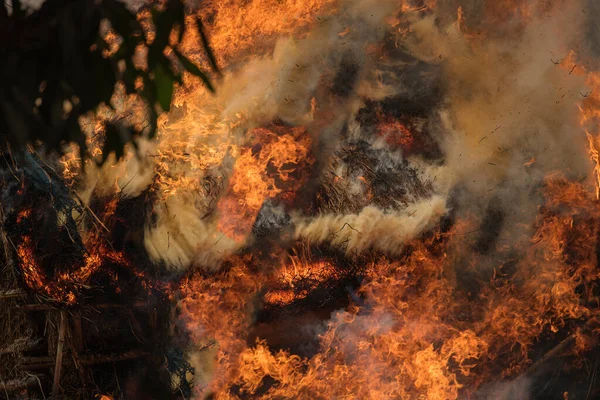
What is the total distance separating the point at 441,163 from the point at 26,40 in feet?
10.5

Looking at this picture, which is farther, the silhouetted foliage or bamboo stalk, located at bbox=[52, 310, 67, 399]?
bamboo stalk, located at bbox=[52, 310, 67, 399]

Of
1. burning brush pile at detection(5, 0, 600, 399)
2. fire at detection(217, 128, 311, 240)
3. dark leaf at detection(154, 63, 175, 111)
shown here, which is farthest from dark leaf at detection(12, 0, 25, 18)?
fire at detection(217, 128, 311, 240)

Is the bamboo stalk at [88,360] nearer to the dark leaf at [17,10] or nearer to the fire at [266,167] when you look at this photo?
the fire at [266,167]

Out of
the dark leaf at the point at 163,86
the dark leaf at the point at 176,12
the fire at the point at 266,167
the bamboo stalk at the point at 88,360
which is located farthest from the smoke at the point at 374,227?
the dark leaf at the point at 176,12

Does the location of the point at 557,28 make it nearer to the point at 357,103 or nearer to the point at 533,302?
the point at 357,103

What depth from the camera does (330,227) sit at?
433cm

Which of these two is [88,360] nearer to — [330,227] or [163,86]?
[330,227]

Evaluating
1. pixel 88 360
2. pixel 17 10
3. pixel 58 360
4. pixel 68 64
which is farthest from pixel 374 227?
pixel 17 10

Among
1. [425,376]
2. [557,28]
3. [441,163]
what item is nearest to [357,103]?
[441,163]

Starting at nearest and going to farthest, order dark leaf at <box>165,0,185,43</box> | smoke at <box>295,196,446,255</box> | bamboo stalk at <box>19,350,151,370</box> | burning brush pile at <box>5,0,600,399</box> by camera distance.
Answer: dark leaf at <box>165,0,185,43</box>, burning brush pile at <box>5,0,600,399</box>, smoke at <box>295,196,446,255</box>, bamboo stalk at <box>19,350,151,370</box>

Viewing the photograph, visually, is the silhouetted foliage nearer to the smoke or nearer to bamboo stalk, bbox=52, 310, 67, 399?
the smoke

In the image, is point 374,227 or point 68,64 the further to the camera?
point 374,227

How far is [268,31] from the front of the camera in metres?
4.22

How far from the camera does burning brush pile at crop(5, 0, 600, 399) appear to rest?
13.8 feet
